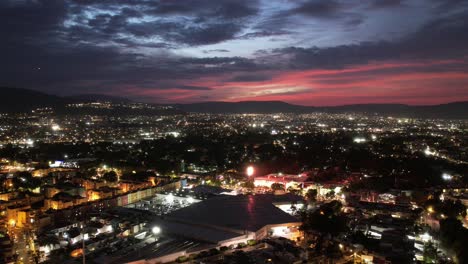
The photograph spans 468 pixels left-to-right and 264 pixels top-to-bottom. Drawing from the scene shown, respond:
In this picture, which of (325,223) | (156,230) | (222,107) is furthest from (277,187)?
(222,107)

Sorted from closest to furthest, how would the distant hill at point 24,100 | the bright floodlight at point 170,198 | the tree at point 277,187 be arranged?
1. the bright floodlight at point 170,198
2. the tree at point 277,187
3. the distant hill at point 24,100

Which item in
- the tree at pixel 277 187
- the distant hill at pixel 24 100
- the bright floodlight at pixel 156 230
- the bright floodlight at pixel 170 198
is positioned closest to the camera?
the bright floodlight at pixel 156 230

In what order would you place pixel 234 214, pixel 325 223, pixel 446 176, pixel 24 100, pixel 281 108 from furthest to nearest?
pixel 281 108 < pixel 24 100 < pixel 446 176 < pixel 234 214 < pixel 325 223

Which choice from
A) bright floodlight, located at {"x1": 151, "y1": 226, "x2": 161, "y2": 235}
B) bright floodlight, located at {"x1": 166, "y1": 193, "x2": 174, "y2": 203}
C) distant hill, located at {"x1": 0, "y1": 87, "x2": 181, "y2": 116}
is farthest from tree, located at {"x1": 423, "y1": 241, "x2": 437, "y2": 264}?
distant hill, located at {"x1": 0, "y1": 87, "x2": 181, "y2": 116}

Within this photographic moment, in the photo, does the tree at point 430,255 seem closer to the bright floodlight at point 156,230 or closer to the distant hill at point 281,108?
the bright floodlight at point 156,230

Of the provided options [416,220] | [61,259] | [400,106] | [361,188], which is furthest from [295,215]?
[400,106]

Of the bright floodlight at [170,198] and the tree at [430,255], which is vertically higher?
the tree at [430,255]

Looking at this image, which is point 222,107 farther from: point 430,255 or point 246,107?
point 430,255

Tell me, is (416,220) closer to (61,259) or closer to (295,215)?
(295,215)

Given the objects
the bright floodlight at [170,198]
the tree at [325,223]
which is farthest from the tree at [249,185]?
the tree at [325,223]
